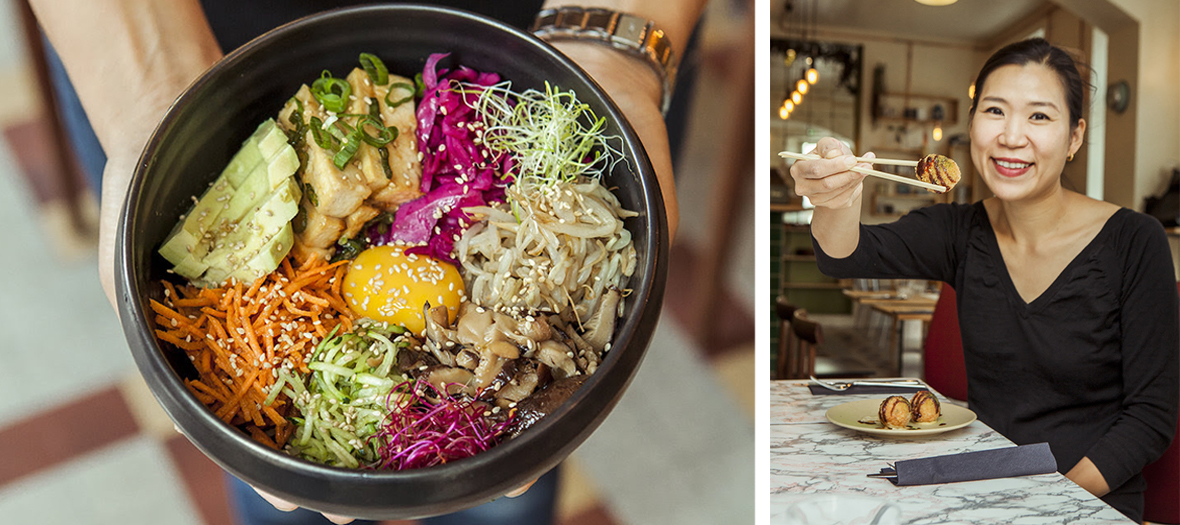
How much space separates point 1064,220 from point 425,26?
1.37 m

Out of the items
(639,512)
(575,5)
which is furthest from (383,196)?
(639,512)

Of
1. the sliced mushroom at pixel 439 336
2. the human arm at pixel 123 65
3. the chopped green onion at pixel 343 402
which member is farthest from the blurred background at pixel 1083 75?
the human arm at pixel 123 65

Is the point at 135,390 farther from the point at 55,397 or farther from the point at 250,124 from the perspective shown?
the point at 250,124

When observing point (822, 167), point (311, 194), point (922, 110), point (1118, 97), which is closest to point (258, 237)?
point (311, 194)

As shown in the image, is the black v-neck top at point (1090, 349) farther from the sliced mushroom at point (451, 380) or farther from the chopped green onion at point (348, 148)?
the chopped green onion at point (348, 148)

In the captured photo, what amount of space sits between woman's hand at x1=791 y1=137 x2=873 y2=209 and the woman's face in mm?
319

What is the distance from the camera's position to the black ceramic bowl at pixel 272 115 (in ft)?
2.66

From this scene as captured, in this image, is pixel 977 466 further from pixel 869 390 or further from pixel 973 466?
pixel 869 390

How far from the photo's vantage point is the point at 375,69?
1132 mm

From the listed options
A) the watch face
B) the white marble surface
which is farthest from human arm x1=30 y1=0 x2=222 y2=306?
the watch face

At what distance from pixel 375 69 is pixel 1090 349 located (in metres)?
1.55

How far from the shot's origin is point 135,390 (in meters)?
1.37

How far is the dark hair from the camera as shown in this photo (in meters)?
1.29

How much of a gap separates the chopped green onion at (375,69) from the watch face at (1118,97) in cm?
154
